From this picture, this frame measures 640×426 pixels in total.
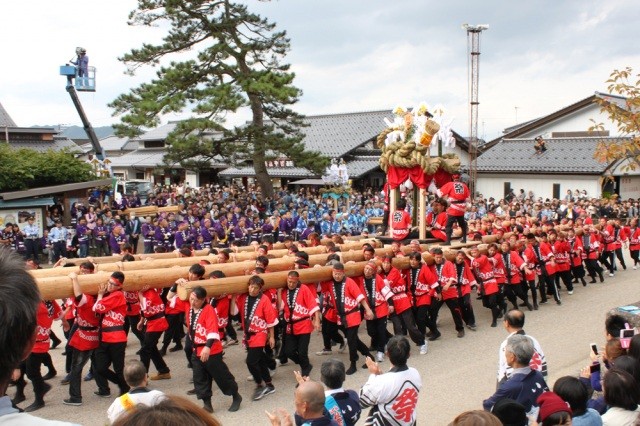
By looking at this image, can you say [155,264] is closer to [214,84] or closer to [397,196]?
[397,196]

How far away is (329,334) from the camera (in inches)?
387

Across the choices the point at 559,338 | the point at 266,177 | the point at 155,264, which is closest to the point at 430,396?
the point at 559,338

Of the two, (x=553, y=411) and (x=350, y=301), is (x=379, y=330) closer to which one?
(x=350, y=301)

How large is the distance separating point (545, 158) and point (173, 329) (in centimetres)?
2728

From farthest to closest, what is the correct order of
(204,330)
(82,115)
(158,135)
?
(158,135), (82,115), (204,330)

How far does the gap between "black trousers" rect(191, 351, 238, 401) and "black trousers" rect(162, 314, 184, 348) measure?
6.92ft

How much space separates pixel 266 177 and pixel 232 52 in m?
5.72

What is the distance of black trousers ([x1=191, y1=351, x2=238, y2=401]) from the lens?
7.39 m

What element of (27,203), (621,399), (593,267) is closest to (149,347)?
(621,399)

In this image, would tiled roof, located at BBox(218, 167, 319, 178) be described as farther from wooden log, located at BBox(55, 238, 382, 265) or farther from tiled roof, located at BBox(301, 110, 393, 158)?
wooden log, located at BBox(55, 238, 382, 265)

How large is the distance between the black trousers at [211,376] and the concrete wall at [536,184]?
26279mm

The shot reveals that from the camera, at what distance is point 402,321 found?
9.99 m

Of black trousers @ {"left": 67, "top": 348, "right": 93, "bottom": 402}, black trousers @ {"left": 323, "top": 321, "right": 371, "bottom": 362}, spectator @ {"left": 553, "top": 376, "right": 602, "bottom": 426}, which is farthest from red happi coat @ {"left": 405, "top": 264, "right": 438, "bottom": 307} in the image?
spectator @ {"left": 553, "top": 376, "right": 602, "bottom": 426}

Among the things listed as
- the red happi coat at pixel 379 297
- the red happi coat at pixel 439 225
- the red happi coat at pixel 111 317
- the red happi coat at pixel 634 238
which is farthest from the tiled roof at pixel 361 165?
the red happi coat at pixel 111 317
